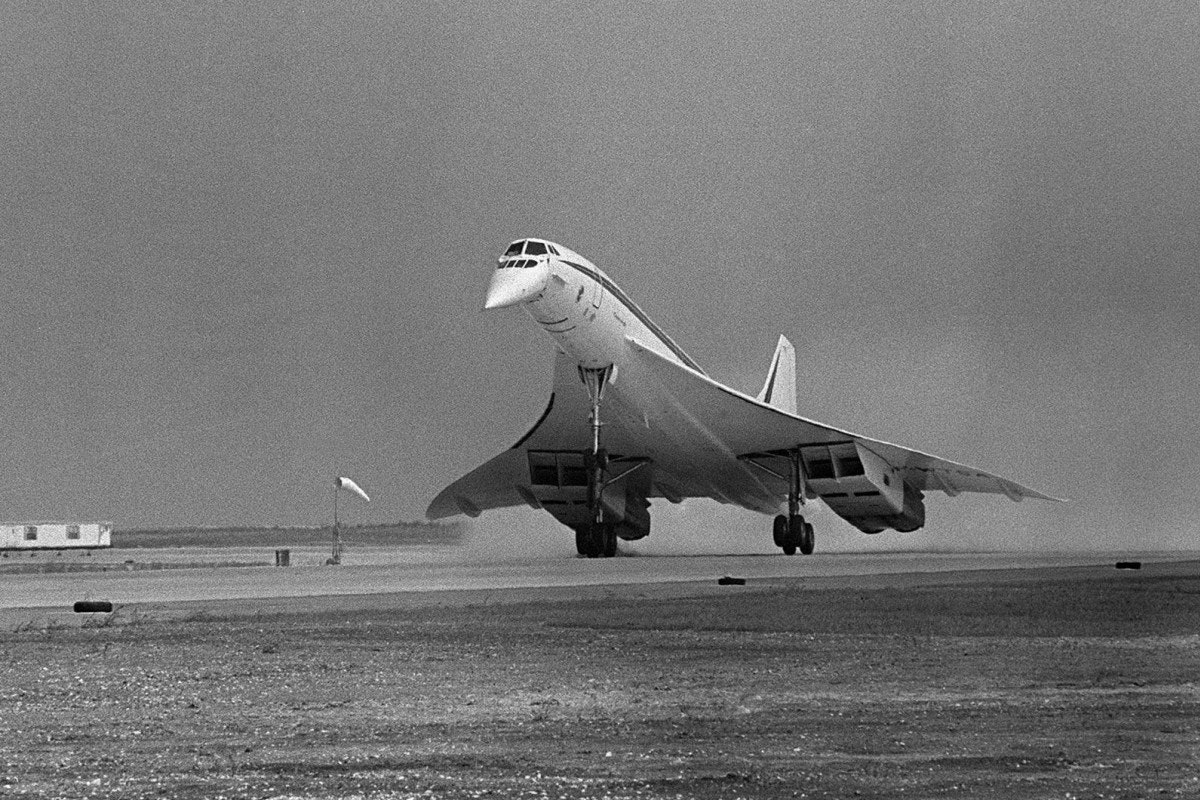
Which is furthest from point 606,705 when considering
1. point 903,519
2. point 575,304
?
point 903,519

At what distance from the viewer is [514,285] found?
83.6 ft

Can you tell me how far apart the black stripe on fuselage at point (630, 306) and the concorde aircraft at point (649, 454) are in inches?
1.5

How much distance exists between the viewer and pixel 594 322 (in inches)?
1116

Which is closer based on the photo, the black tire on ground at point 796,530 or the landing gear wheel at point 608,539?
the landing gear wheel at point 608,539

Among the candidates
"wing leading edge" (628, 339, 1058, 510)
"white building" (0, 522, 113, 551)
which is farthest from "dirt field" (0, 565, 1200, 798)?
"white building" (0, 522, 113, 551)

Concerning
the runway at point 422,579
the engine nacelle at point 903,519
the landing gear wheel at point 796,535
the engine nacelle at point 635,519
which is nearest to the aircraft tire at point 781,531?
the landing gear wheel at point 796,535

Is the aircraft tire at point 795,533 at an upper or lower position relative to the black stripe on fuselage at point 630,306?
lower

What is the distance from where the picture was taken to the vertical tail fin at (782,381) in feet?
153

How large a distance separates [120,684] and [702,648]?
4.28 m

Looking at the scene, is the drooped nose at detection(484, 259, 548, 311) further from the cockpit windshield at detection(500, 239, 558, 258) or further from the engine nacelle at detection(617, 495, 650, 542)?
the engine nacelle at detection(617, 495, 650, 542)

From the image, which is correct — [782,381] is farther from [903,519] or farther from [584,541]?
[584,541]

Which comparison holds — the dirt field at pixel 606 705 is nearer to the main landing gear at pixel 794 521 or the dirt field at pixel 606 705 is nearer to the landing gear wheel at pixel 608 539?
the landing gear wheel at pixel 608 539

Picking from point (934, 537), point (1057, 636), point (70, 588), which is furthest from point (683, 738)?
point (934, 537)

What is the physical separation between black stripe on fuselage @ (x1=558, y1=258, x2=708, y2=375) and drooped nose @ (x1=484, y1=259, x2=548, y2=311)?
0.88 m
